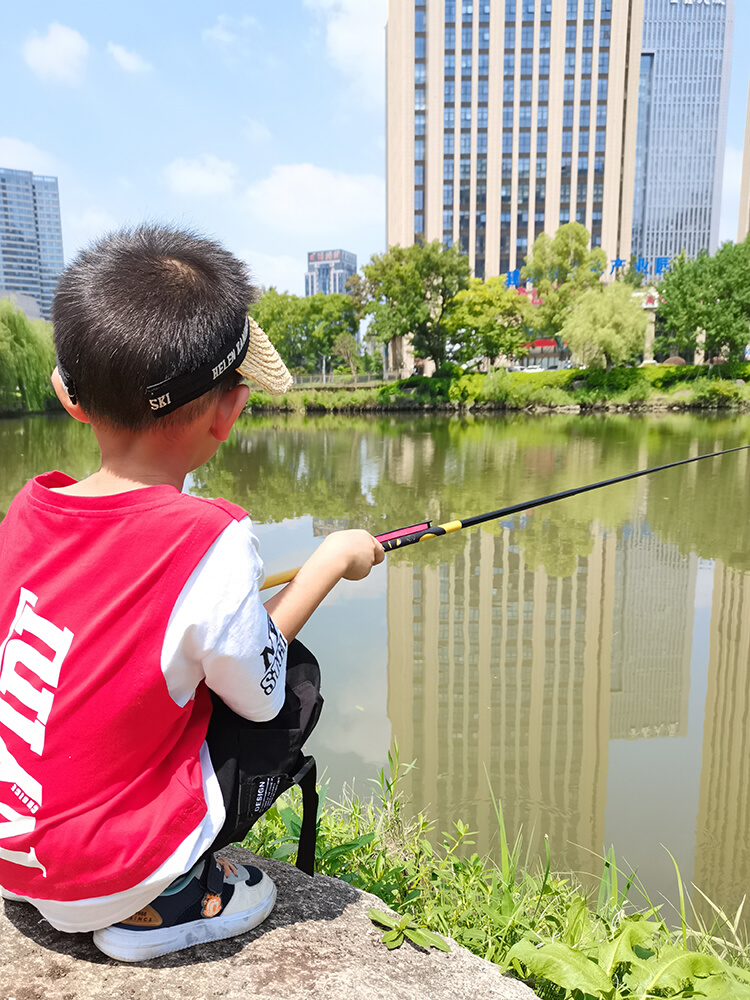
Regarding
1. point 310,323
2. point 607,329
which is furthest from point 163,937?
point 310,323

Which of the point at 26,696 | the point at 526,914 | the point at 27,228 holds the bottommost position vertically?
the point at 526,914

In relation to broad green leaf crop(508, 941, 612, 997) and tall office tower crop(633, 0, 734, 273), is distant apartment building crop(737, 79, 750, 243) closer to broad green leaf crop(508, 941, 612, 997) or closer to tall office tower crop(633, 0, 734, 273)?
tall office tower crop(633, 0, 734, 273)

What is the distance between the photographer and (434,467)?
1066cm

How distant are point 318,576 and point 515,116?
5422cm

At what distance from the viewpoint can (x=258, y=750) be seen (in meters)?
1.02

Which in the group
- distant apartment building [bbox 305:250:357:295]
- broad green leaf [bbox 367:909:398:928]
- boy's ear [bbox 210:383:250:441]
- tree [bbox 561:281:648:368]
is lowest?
broad green leaf [bbox 367:909:398:928]

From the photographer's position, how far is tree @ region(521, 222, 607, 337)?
3100cm

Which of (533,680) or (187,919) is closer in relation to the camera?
(187,919)

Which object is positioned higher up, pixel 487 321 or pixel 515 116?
pixel 515 116

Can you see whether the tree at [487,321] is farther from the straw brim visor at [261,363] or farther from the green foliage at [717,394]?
the straw brim visor at [261,363]

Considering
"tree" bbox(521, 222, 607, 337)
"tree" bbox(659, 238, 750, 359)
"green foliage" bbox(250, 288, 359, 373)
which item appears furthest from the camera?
"green foliage" bbox(250, 288, 359, 373)

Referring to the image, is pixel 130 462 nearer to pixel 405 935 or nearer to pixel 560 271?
pixel 405 935

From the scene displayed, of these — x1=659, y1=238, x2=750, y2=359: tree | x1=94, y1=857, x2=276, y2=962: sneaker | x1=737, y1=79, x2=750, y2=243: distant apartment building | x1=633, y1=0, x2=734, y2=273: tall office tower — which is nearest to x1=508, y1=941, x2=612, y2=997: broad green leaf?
x1=94, y1=857, x2=276, y2=962: sneaker

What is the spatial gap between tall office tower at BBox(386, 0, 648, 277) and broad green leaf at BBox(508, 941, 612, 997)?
164 feet
